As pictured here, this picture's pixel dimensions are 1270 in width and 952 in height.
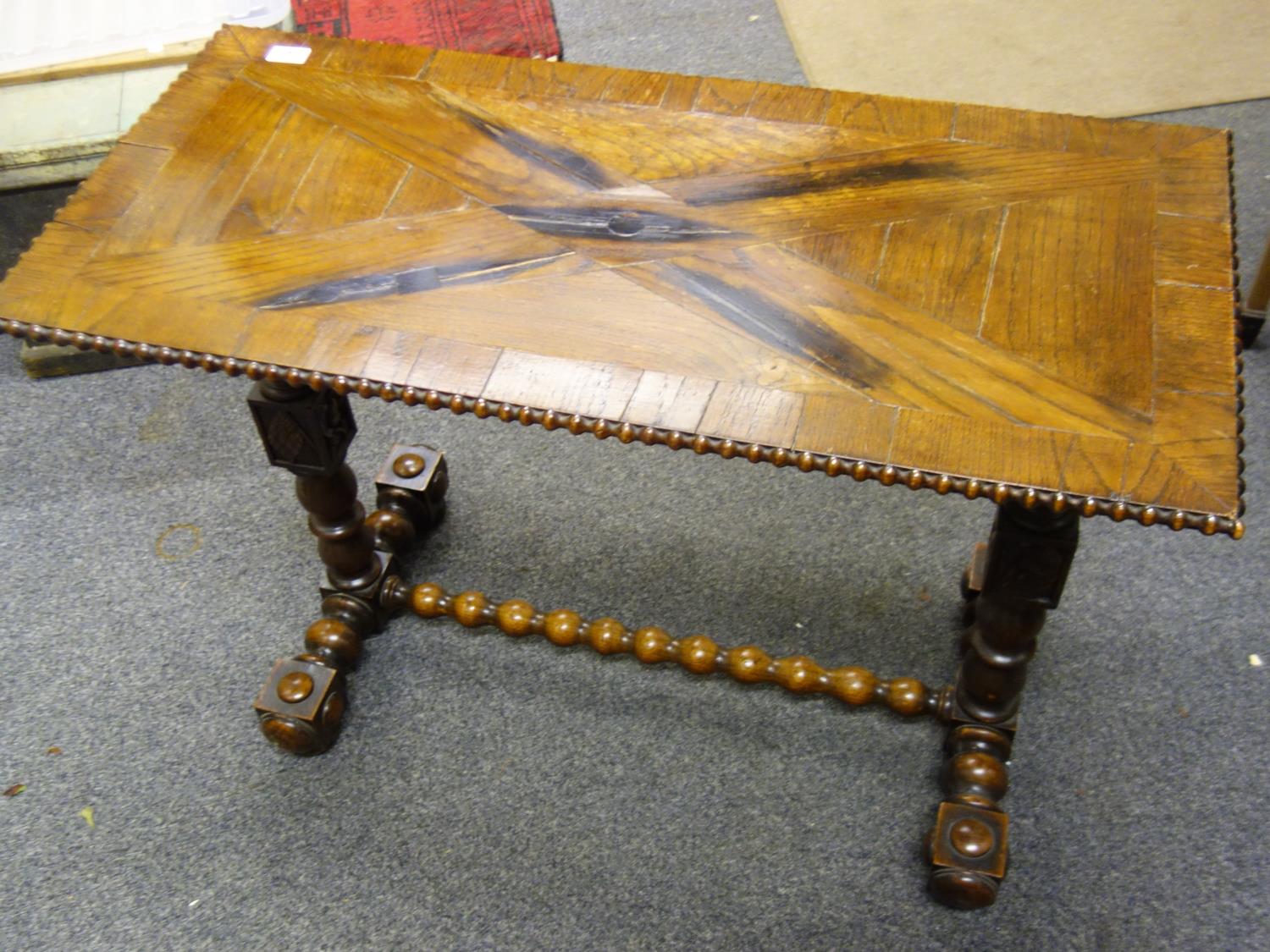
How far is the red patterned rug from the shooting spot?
300 centimetres

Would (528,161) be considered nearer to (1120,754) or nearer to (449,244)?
(449,244)

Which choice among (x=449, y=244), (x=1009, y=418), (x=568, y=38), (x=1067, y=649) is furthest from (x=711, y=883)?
(x=568, y=38)

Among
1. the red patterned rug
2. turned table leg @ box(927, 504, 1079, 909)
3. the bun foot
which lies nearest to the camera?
turned table leg @ box(927, 504, 1079, 909)

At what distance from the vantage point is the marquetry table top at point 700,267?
128cm

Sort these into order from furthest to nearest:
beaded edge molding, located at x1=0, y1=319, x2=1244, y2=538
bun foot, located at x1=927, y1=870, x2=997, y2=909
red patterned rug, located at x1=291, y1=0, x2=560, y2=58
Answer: red patterned rug, located at x1=291, y1=0, x2=560, y2=58
bun foot, located at x1=927, y1=870, x2=997, y2=909
beaded edge molding, located at x1=0, y1=319, x2=1244, y2=538

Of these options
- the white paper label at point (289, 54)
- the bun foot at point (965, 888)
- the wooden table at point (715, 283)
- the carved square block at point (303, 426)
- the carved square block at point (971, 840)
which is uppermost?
the white paper label at point (289, 54)

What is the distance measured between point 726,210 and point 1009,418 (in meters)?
0.46

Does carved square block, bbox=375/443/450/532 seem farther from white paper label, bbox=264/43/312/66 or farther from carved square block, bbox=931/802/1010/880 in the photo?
carved square block, bbox=931/802/1010/880

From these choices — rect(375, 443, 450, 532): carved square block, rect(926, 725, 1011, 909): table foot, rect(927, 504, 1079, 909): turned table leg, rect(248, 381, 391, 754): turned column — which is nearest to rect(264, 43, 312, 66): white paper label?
rect(248, 381, 391, 754): turned column

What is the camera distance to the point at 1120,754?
1859 millimetres

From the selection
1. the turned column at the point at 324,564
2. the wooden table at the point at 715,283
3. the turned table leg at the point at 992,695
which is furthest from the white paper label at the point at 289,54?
the turned table leg at the point at 992,695

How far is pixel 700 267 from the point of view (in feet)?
4.75

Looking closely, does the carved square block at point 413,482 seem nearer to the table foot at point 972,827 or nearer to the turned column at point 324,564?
the turned column at point 324,564

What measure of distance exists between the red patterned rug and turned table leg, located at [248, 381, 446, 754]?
1.34 metres
